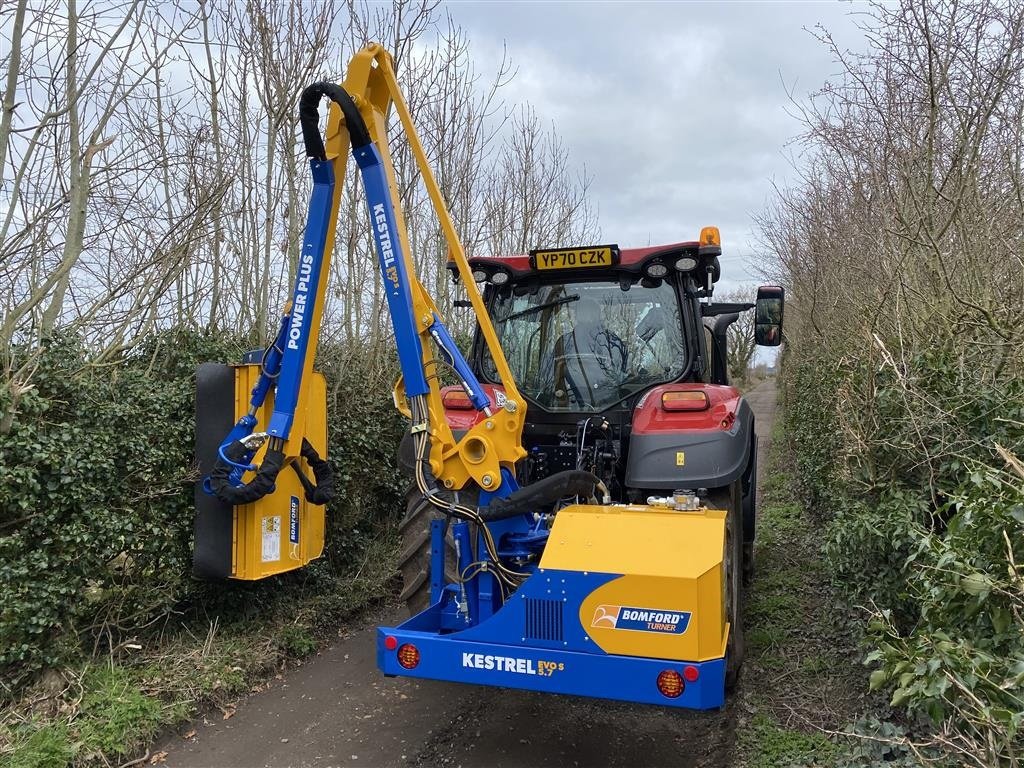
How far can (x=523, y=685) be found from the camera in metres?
2.86

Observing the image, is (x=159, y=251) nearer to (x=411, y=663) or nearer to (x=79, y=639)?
(x=79, y=639)

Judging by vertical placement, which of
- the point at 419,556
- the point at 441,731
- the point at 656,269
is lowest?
the point at 441,731

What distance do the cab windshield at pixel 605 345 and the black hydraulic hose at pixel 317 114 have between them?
62.5 inches

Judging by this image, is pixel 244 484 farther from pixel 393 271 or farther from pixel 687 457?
pixel 687 457

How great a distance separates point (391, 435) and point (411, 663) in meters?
3.51

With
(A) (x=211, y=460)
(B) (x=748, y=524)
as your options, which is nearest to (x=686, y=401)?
(B) (x=748, y=524)

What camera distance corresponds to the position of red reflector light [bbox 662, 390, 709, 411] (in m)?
3.66

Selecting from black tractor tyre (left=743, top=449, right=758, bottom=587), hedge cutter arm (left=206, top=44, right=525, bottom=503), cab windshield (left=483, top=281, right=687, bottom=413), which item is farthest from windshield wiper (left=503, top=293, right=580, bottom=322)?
black tractor tyre (left=743, top=449, right=758, bottom=587)

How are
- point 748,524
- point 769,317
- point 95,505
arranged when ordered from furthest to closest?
point 748,524 < point 769,317 < point 95,505

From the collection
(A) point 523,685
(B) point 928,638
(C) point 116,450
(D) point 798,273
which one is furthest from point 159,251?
(D) point 798,273

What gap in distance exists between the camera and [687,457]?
3500 mm

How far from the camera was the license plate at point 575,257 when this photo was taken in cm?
425

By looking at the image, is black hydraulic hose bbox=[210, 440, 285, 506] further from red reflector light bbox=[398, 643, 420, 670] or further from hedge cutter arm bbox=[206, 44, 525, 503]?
red reflector light bbox=[398, 643, 420, 670]

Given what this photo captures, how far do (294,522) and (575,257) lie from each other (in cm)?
223
